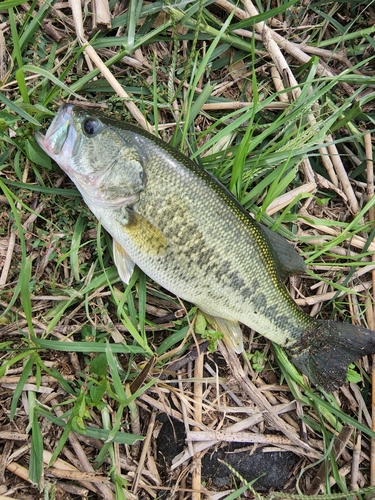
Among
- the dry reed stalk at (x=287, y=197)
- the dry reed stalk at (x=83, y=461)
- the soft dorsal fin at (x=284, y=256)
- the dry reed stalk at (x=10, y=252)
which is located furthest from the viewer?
the dry reed stalk at (x=287, y=197)

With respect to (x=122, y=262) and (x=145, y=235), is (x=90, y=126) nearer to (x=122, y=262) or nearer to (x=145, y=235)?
(x=145, y=235)

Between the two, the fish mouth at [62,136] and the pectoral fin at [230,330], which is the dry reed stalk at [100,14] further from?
the pectoral fin at [230,330]

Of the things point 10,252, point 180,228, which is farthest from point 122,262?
point 10,252

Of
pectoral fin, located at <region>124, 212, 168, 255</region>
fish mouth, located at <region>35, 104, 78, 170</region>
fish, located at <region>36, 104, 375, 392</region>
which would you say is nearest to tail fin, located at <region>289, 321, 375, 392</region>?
fish, located at <region>36, 104, 375, 392</region>

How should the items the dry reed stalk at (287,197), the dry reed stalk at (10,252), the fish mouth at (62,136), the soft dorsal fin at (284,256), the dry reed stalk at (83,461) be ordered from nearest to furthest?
the fish mouth at (62,136), the dry reed stalk at (83,461), the dry reed stalk at (10,252), the soft dorsal fin at (284,256), the dry reed stalk at (287,197)

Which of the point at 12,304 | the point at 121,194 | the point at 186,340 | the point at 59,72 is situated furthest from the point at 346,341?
the point at 59,72

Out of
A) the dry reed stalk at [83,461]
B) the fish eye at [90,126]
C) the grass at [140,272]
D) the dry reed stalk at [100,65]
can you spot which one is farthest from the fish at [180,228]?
the dry reed stalk at [83,461]

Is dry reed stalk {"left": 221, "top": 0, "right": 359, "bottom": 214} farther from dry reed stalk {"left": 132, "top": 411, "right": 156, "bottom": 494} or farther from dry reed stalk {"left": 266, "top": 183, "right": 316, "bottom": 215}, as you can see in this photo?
dry reed stalk {"left": 132, "top": 411, "right": 156, "bottom": 494}

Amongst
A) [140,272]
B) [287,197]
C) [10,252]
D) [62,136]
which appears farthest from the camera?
[287,197]
